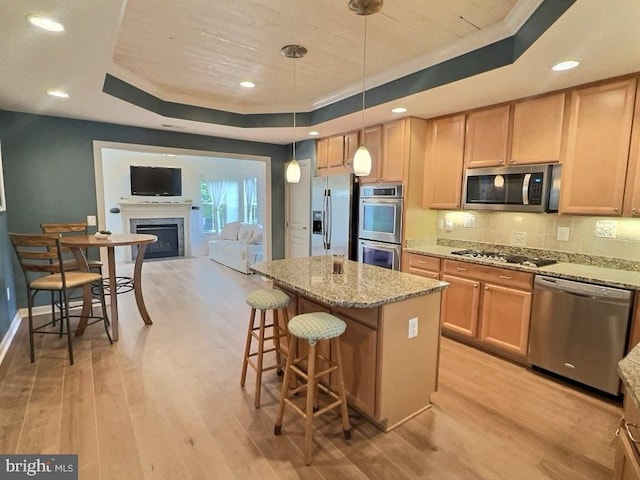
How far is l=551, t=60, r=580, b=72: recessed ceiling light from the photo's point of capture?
222cm

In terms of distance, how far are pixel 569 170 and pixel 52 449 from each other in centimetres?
396

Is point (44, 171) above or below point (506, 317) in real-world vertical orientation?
above

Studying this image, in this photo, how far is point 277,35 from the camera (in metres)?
2.37

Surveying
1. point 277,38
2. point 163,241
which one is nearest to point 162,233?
point 163,241

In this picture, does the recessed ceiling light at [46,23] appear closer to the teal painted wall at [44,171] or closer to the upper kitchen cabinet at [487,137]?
the teal painted wall at [44,171]

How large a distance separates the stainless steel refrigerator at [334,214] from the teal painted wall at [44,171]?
2380mm

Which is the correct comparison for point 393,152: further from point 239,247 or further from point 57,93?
point 239,247

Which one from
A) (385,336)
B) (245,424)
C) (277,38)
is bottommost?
(245,424)

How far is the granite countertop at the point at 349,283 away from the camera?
1.84 meters

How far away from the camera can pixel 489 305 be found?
306cm

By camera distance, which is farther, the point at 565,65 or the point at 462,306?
the point at 462,306

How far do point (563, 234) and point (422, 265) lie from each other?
1261 millimetres

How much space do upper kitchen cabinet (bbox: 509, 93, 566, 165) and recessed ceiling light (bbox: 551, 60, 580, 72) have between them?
1.67ft

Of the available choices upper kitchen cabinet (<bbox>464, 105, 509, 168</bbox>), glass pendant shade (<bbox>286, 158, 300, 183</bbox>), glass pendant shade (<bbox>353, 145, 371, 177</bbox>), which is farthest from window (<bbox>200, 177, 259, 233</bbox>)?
glass pendant shade (<bbox>353, 145, 371, 177</bbox>)
